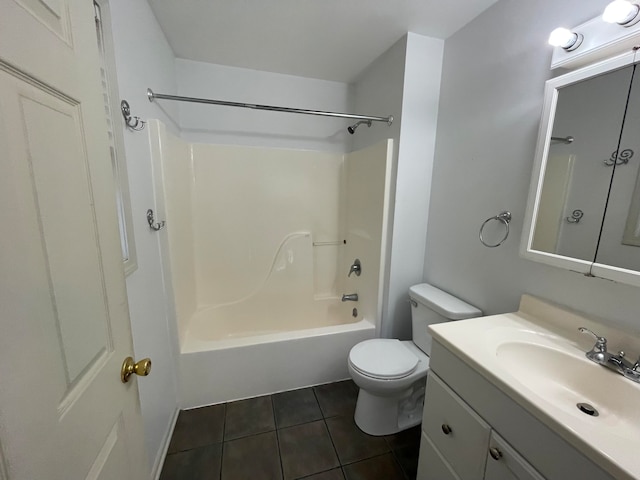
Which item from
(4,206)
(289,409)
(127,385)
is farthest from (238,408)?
(4,206)

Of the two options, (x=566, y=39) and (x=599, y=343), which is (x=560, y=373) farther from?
(x=566, y=39)

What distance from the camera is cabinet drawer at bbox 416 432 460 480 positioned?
101 centimetres

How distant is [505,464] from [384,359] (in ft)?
2.50

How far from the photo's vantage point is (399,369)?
4.75 ft

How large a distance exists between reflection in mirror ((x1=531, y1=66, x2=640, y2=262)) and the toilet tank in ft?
1.63

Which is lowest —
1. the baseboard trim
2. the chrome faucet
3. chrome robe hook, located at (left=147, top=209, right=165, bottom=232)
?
the baseboard trim

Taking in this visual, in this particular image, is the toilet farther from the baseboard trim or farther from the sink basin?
the baseboard trim

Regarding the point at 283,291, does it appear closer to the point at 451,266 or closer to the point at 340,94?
the point at 451,266

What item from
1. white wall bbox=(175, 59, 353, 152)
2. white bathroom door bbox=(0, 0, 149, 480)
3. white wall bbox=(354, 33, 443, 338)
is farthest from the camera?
white wall bbox=(175, 59, 353, 152)

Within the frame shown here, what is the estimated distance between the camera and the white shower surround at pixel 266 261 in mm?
1700

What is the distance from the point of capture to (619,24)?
0.87 meters

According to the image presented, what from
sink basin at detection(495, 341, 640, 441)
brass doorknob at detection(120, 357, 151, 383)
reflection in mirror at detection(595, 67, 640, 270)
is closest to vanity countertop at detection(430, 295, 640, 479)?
sink basin at detection(495, 341, 640, 441)

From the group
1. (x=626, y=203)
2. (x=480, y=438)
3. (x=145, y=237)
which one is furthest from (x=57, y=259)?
(x=626, y=203)

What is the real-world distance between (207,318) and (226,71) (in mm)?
1997
